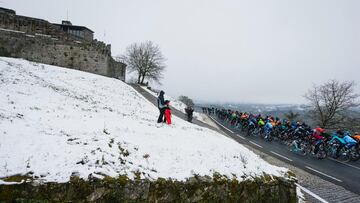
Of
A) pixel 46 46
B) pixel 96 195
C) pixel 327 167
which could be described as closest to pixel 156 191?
pixel 96 195

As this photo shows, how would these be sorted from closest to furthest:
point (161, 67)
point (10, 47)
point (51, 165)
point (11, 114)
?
1. point (51, 165)
2. point (11, 114)
3. point (10, 47)
4. point (161, 67)

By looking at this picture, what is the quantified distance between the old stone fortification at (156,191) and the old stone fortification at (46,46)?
28.8m

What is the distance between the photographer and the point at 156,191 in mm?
4586

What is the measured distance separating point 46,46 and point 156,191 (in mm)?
31152

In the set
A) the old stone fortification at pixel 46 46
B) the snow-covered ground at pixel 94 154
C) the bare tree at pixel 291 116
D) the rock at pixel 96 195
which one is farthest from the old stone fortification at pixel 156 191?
the bare tree at pixel 291 116

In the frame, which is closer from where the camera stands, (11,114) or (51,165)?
(51,165)

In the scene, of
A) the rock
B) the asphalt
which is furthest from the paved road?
the rock

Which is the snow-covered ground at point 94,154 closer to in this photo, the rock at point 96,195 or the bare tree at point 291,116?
the rock at point 96,195

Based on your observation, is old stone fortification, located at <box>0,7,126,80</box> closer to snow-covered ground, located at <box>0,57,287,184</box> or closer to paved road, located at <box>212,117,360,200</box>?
snow-covered ground, located at <box>0,57,287,184</box>

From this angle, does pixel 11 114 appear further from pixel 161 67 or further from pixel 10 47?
pixel 161 67

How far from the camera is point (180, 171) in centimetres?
515

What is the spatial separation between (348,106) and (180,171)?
122 feet

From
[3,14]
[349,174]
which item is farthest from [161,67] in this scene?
[349,174]

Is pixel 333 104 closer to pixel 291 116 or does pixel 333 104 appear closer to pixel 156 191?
pixel 291 116
